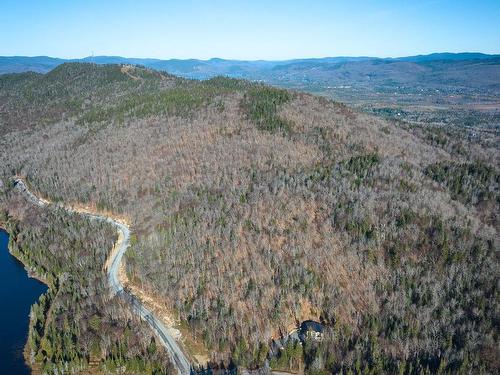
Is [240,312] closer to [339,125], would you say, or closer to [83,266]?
[83,266]

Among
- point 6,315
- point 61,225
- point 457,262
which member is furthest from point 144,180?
point 457,262

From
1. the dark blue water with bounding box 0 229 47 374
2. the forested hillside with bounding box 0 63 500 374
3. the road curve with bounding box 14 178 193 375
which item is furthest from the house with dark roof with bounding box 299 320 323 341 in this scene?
the dark blue water with bounding box 0 229 47 374

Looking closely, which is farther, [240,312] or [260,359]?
[240,312]

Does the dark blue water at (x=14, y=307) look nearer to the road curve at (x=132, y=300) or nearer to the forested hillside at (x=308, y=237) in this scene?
the forested hillside at (x=308, y=237)

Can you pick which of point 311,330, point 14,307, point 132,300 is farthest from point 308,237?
point 14,307

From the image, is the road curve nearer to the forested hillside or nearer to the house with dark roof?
the forested hillside

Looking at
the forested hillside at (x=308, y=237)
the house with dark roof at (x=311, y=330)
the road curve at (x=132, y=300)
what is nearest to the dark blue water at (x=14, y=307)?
the forested hillside at (x=308, y=237)
